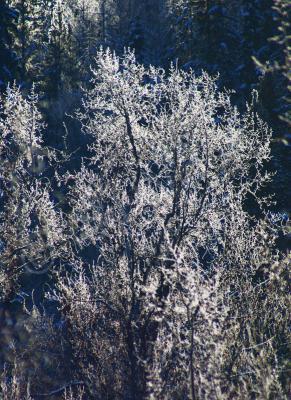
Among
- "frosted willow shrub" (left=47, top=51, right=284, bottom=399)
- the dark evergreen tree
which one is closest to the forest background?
the dark evergreen tree

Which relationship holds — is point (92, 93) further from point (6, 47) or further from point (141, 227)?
point (6, 47)

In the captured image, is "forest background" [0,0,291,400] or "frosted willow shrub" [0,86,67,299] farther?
"frosted willow shrub" [0,86,67,299]

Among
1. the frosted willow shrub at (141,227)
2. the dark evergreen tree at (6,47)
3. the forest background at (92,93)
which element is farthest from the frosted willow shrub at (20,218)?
the dark evergreen tree at (6,47)

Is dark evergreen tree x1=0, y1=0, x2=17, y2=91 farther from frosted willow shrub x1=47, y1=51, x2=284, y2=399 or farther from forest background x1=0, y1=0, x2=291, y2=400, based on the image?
frosted willow shrub x1=47, y1=51, x2=284, y2=399

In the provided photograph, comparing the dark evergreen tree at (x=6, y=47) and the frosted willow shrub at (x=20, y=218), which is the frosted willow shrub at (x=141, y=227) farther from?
the dark evergreen tree at (x=6, y=47)

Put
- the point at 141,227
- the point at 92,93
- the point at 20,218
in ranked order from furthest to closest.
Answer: the point at 20,218
the point at 92,93
the point at 141,227

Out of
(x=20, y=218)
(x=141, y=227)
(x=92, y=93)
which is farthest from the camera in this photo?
(x=20, y=218)

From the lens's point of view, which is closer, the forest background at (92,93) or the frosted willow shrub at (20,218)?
the forest background at (92,93)

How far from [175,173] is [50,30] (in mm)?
32280

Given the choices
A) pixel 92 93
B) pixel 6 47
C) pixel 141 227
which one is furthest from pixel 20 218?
pixel 6 47

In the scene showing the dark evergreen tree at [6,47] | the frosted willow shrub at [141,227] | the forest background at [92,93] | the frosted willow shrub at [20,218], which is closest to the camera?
the forest background at [92,93]

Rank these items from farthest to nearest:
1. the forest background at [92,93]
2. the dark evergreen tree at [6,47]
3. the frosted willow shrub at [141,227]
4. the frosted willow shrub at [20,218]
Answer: the dark evergreen tree at [6,47]
the frosted willow shrub at [20,218]
the frosted willow shrub at [141,227]
the forest background at [92,93]

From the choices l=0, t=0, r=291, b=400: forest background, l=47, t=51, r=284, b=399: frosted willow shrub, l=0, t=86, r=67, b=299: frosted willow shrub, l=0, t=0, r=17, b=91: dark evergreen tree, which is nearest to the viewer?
l=0, t=0, r=291, b=400: forest background

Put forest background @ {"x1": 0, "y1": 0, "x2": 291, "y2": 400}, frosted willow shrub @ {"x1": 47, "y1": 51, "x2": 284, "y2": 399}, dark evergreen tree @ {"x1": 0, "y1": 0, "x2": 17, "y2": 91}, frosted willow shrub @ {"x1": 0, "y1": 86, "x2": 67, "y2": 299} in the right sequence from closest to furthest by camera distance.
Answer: forest background @ {"x1": 0, "y1": 0, "x2": 291, "y2": 400} < frosted willow shrub @ {"x1": 47, "y1": 51, "x2": 284, "y2": 399} < frosted willow shrub @ {"x1": 0, "y1": 86, "x2": 67, "y2": 299} < dark evergreen tree @ {"x1": 0, "y1": 0, "x2": 17, "y2": 91}
